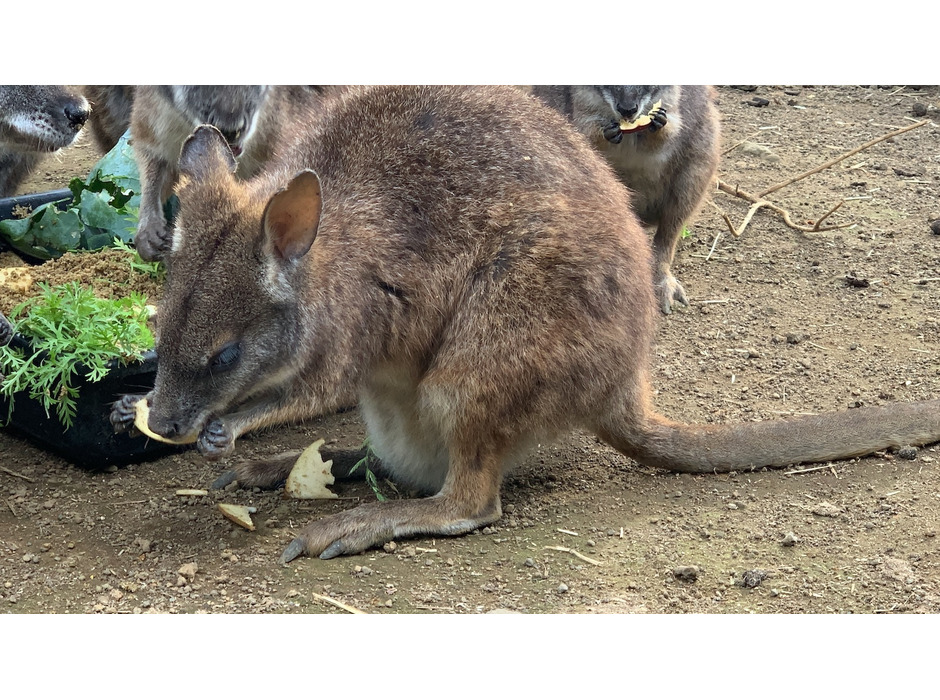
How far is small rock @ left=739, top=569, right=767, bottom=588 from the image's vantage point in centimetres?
382

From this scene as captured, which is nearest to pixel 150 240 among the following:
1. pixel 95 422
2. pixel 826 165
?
pixel 95 422

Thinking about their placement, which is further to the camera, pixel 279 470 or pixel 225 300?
pixel 279 470

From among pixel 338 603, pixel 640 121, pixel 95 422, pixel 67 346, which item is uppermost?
pixel 640 121

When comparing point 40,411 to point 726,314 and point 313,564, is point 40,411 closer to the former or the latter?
point 313,564

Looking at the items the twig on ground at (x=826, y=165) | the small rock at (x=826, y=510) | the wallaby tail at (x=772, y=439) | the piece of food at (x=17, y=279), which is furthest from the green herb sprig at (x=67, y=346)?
the twig on ground at (x=826, y=165)

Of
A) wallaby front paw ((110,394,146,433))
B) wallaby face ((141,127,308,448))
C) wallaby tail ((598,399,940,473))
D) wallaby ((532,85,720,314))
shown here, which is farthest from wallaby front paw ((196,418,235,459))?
wallaby ((532,85,720,314))

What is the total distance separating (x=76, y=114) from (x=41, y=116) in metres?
0.16

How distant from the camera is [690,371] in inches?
217

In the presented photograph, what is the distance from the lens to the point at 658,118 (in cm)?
624

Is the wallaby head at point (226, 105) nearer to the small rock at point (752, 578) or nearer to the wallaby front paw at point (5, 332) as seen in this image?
the wallaby front paw at point (5, 332)

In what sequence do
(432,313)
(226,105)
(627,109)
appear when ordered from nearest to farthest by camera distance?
1. (432,313)
2. (226,105)
3. (627,109)

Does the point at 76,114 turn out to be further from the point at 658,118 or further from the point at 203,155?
the point at 658,118

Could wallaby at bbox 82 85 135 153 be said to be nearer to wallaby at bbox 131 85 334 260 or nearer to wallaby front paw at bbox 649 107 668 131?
wallaby at bbox 131 85 334 260

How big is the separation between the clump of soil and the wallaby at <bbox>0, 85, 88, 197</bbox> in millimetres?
571
